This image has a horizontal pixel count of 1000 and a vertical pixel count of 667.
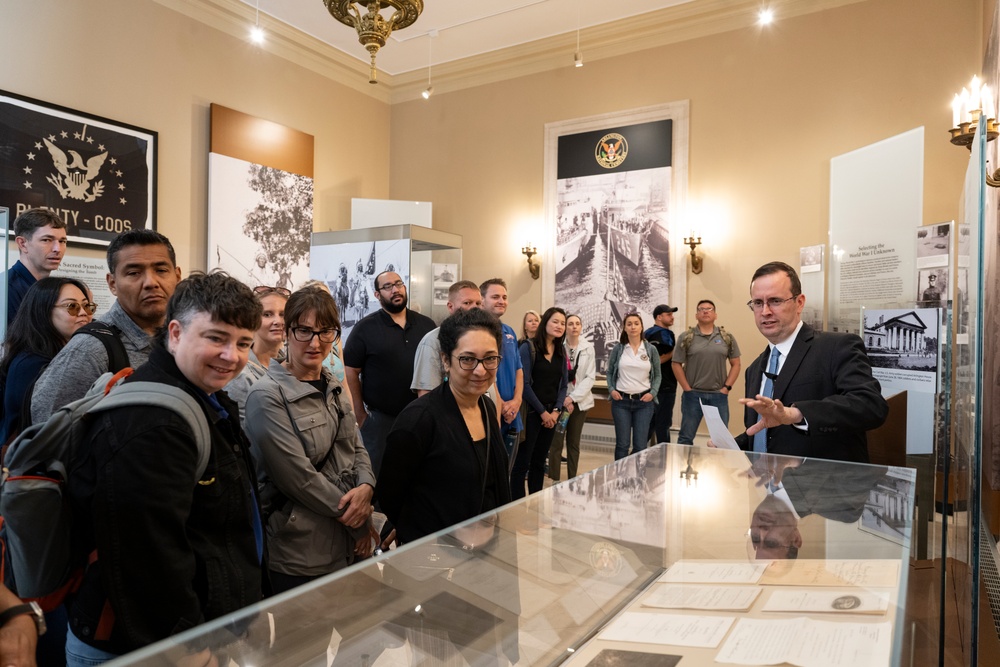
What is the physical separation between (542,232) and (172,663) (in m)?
8.69

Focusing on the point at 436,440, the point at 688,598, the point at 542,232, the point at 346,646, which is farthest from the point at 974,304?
the point at 542,232

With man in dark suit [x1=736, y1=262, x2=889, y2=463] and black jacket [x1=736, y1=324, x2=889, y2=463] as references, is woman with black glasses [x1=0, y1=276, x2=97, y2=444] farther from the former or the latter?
black jacket [x1=736, y1=324, x2=889, y2=463]

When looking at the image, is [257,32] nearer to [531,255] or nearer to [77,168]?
[77,168]

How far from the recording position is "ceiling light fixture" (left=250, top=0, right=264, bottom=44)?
26.6 feet

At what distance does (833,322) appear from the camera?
20.9 feet

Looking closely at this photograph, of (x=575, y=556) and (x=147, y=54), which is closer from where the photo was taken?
(x=575, y=556)

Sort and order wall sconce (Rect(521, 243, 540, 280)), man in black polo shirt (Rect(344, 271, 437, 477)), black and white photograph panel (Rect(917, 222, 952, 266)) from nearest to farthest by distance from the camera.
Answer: man in black polo shirt (Rect(344, 271, 437, 477)) → black and white photograph panel (Rect(917, 222, 952, 266)) → wall sconce (Rect(521, 243, 540, 280))

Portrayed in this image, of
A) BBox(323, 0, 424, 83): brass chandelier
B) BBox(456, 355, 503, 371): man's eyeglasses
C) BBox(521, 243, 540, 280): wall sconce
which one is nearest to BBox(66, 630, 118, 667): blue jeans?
BBox(456, 355, 503, 371): man's eyeglasses

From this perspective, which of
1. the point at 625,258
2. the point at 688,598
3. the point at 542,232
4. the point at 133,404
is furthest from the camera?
the point at 542,232

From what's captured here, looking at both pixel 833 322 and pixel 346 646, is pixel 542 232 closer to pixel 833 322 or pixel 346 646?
pixel 833 322

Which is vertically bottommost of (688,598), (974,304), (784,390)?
(688,598)

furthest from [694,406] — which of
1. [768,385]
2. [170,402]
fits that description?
[170,402]

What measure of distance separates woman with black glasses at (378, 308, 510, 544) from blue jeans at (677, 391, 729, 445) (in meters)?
5.14

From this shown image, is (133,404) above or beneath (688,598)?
above
